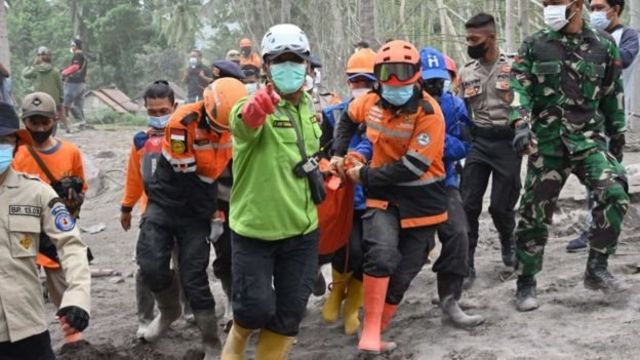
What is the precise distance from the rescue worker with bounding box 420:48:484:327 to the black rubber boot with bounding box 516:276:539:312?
330 mm

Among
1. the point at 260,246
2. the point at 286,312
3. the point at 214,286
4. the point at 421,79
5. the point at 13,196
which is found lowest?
the point at 214,286

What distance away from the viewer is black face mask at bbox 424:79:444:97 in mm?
5707

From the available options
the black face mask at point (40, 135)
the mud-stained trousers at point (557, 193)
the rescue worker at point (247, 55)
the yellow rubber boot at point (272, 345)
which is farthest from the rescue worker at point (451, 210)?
the rescue worker at point (247, 55)

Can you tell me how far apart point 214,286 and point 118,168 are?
7.29 metres

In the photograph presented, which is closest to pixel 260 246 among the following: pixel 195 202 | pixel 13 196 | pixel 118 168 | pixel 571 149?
pixel 195 202

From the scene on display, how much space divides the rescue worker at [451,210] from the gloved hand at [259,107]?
1816 millimetres

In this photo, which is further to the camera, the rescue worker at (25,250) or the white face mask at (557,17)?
the white face mask at (557,17)

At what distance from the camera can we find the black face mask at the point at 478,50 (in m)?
6.30

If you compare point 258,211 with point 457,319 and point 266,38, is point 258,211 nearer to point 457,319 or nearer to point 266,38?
point 266,38

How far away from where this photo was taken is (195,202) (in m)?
5.48

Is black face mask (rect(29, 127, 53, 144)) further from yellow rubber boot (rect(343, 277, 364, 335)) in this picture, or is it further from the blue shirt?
the blue shirt

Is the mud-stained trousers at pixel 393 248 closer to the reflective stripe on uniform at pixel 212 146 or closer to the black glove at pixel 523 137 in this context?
the black glove at pixel 523 137

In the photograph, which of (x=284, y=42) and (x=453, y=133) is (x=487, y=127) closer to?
(x=453, y=133)

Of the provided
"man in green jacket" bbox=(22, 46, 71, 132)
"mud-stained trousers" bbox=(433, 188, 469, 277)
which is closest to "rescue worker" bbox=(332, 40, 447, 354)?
"mud-stained trousers" bbox=(433, 188, 469, 277)
